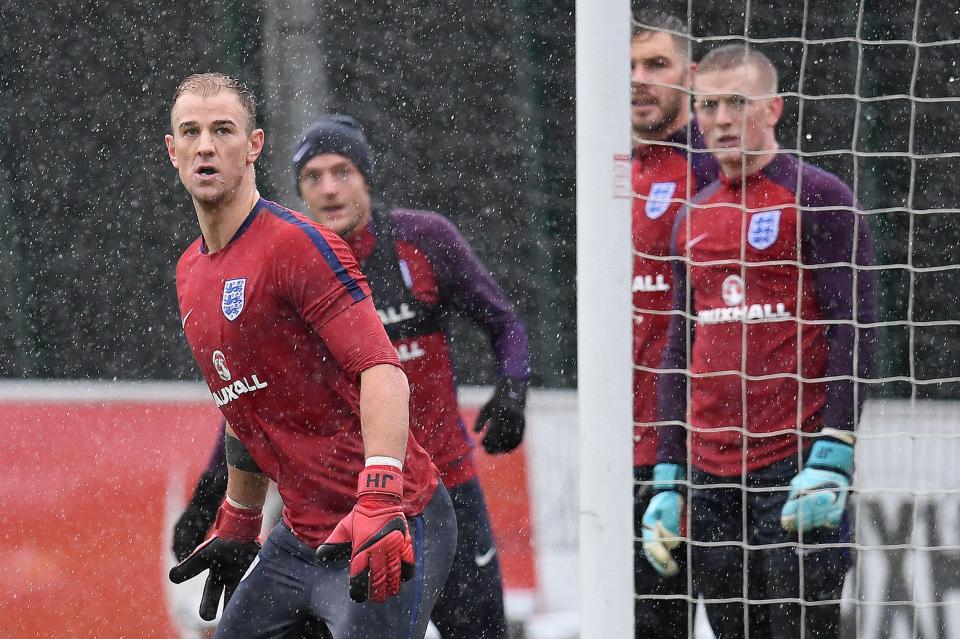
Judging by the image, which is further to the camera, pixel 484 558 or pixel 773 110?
pixel 484 558

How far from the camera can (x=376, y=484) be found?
341 cm

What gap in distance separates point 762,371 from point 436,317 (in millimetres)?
1165

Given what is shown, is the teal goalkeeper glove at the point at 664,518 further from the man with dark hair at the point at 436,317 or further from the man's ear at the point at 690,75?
the man's ear at the point at 690,75

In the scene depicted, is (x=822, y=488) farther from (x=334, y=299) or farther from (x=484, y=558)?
(x=334, y=299)

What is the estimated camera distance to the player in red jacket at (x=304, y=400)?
11.3ft

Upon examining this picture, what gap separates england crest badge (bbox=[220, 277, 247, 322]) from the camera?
364 cm

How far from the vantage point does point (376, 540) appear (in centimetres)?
334

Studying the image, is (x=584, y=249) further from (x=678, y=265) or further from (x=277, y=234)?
(x=678, y=265)

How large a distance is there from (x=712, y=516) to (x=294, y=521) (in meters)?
1.64

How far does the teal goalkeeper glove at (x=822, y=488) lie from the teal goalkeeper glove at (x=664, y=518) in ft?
1.43

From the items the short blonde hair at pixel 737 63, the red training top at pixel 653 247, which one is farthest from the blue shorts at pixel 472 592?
the short blonde hair at pixel 737 63

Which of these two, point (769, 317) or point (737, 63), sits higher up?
point (737, 63)

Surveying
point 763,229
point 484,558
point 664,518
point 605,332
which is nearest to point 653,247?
point 763,229

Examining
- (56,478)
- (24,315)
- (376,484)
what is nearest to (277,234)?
(376,484)
